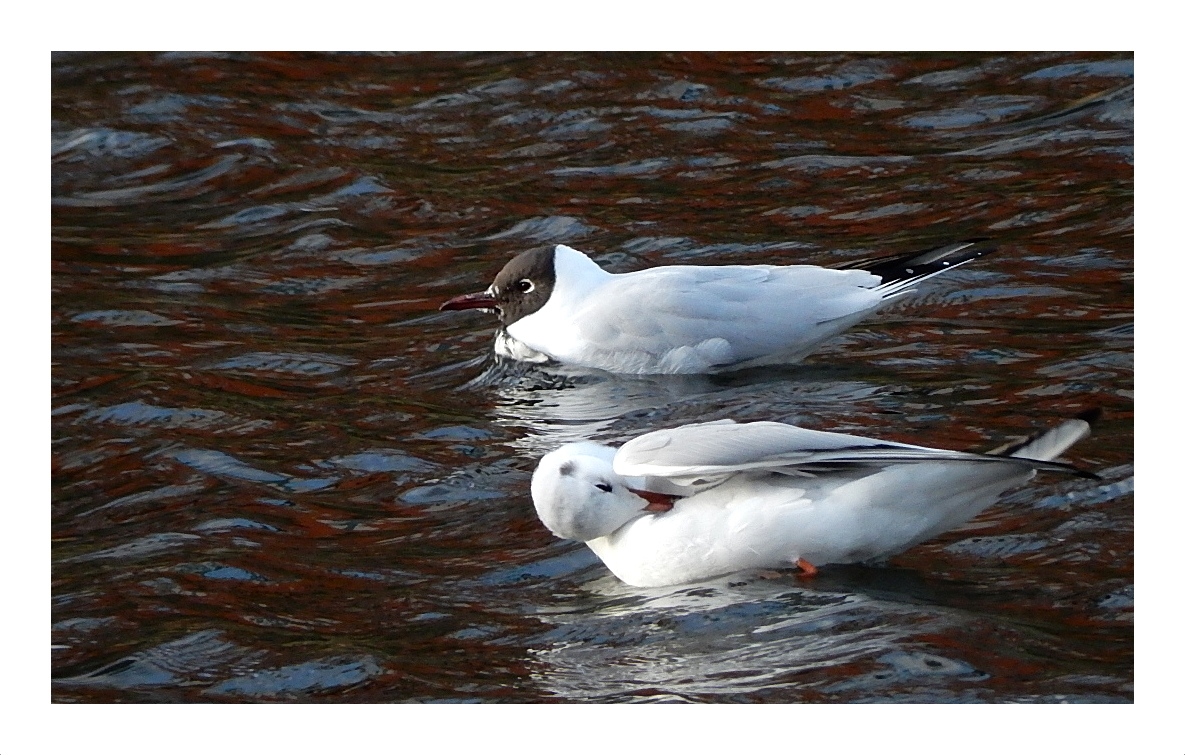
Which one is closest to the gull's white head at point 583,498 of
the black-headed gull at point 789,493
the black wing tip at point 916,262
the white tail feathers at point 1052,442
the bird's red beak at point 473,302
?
the black-headed gull at point 789,493

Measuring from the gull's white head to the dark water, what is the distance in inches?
7.3

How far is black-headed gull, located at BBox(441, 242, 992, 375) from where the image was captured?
6590mm

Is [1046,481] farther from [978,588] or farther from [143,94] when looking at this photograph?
[143,94]

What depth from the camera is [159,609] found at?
475cm

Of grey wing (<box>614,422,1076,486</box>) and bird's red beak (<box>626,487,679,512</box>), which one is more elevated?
grey wing (<box>614,422,1076,486</box>)

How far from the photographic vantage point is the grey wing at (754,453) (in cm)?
438

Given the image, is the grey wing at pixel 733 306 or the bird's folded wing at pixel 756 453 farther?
the grey wing at pixel 733 306

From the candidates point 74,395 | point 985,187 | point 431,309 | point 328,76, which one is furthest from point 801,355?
point 74,395

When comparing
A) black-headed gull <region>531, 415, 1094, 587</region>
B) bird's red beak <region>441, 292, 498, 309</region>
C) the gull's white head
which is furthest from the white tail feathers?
bird's red beak <region>441, 292, 498, 309</region>

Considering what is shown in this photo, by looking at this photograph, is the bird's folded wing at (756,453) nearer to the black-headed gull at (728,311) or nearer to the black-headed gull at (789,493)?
the black-headed gull at (789,493)

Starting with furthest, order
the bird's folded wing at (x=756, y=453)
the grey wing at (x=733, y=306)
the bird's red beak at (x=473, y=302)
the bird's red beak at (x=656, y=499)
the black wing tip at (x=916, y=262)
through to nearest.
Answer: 1. the bird's red beak at (x=473, y=302)
2. the black wing tip at (x=916, y=262)
3. the grey wing at (x=733, y=306)
4. the bird's red beak at (x=656, y=499)
5. the bird's folded wing at (x=756, y=453)

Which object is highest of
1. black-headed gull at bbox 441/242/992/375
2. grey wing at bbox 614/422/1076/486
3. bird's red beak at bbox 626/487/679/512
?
black-headed gull at bbox 441/242/992/375

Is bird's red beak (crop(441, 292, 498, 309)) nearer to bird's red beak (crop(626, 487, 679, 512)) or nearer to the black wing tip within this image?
the black wing tip

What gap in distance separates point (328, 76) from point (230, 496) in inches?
73.2
